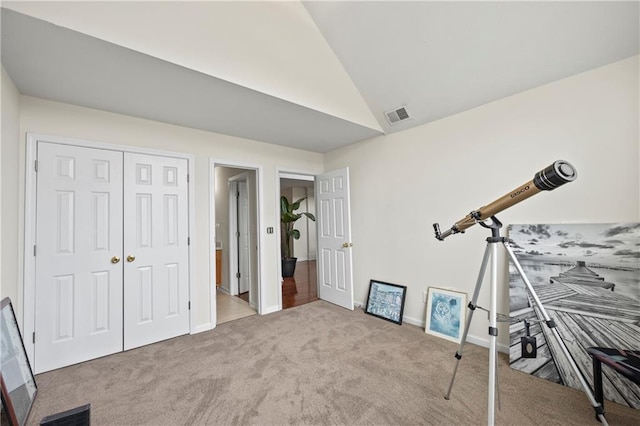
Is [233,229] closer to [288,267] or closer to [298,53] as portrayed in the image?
[288,267]

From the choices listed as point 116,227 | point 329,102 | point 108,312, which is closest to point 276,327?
point 108,312

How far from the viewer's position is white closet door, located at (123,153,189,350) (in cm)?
255

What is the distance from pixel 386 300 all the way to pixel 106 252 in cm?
302

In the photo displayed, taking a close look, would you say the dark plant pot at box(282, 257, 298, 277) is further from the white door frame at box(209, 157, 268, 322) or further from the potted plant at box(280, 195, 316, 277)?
the white door frame at box(209, 157, 268, 322)

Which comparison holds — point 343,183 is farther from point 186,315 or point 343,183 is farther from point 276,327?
point 186,315

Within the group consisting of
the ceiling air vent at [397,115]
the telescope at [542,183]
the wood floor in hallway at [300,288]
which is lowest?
the wood floor in hallway at [300,288]

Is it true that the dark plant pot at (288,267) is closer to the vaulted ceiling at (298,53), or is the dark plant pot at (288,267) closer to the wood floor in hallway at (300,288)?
the wood floor in hallway at (300,288)

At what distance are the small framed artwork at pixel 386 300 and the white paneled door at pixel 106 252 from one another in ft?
7.18

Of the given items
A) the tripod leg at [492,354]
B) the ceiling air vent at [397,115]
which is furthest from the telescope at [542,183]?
the ceiling air vent at [397,115]

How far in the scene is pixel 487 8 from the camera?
1.78 m

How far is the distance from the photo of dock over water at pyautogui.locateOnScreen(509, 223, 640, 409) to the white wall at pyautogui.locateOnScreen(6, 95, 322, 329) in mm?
2703

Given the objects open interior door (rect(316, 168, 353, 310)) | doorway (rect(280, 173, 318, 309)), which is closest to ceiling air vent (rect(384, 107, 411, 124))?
open interior door (rect(316, 168, 353, 310))

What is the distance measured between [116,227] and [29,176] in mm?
712

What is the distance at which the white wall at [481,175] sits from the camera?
1854 millimetres
